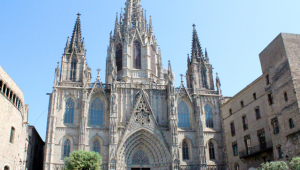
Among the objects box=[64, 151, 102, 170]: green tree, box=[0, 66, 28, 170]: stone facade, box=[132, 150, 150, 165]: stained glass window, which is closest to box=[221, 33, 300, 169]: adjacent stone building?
box=[132, 150, 150, 165]: stained glass window

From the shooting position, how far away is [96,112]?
37.7m

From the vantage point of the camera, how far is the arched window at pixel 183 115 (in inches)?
1538

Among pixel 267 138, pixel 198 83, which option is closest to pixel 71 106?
pixel 198 83

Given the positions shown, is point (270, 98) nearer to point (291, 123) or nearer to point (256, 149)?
point (291, 123)

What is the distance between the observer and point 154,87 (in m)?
39.8

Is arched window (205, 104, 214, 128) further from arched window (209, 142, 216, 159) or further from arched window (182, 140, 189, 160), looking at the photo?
arched window (182, 140, 189, 160)

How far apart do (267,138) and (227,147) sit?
28.1 ft

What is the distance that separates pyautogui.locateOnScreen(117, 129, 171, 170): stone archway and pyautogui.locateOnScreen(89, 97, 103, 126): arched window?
4525 millimetres

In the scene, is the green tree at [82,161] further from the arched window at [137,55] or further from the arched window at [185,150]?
the arched window at [137,55]

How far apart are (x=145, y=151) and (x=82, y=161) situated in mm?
10132

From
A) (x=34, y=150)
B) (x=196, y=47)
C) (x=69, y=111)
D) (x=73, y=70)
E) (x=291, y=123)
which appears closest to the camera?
(x=291, y=123)

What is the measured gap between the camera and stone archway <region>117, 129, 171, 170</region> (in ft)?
117

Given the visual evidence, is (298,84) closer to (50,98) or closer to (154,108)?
(154,108)

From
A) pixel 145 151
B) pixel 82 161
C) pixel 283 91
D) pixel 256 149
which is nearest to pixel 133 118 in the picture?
pixel 145 151
